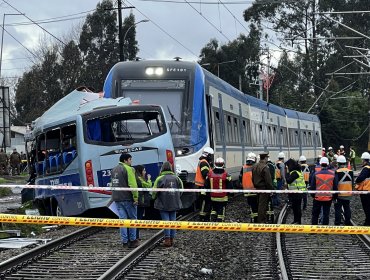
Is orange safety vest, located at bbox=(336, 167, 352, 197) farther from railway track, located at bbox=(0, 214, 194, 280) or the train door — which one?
railway track, located at bbox=(0, 214, 194, 280)

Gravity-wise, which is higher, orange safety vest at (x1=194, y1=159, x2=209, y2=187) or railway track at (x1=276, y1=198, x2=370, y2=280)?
orange safety vest at (x1=194, y1=159, x2=209, y2=187)

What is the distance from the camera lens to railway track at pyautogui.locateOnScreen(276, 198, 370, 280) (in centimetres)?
1062

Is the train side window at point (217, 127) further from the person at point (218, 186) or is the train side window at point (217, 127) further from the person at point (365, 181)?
the person at point (365, 181)

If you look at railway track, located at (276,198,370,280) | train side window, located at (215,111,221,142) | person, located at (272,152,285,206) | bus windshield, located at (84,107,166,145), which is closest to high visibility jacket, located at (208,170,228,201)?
bus windshield, located at (84,107,166,145)

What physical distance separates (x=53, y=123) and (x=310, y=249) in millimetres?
7081

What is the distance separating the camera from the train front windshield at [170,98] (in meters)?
18.1

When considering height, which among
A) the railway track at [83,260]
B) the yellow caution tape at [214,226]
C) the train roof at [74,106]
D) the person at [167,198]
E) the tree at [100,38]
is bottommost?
the railway track at [83,260]

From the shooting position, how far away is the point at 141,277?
404 inches

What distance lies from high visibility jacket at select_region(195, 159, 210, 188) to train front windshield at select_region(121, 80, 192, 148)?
0.90 meters

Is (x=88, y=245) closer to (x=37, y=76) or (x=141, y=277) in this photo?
(x=141, y=277)

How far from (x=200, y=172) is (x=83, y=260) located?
19.5 feet

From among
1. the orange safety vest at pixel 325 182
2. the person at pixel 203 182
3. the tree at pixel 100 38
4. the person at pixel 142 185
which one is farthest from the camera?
the tree at pixel 100 38

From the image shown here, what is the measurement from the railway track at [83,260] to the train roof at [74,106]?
11.1 feet

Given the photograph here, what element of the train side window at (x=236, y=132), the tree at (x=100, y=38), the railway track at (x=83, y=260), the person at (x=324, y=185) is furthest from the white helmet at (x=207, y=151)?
the tree at (x=100, y=38)
